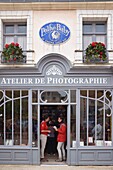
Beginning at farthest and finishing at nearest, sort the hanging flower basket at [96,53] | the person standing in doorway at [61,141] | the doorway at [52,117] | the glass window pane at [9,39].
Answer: the doorway at [52,117] < the glass window pane at [9,39] < the person standing in doorway at [61,141] < the hanging flower basket at [96,53]

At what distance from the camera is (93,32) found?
42.3 feet

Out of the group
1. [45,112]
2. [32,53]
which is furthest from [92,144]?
[32,53]

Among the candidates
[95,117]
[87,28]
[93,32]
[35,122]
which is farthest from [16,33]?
[95,117]

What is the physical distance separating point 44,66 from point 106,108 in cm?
308

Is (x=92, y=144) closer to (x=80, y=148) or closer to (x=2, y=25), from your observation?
(x=80, y=148)

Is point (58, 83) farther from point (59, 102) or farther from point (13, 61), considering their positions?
point (13, 61)

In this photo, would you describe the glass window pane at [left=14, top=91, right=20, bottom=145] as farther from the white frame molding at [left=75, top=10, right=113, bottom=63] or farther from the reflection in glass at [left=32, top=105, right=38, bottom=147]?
the white frame molding at [left=75, top=10, right=113, bottom=63]

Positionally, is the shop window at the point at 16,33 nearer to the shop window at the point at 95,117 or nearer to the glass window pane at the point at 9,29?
the glass window pane at the point at 9,29

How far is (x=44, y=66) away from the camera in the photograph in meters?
12.5

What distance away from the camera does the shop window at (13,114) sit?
1256 centimetres

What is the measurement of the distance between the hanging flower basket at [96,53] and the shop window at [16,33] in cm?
272

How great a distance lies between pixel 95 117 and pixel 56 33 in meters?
3.82

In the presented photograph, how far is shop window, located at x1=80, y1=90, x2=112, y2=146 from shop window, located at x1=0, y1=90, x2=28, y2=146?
7.73 ft

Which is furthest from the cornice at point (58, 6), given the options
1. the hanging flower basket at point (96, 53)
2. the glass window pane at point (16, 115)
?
the glass window pane at point (16, 115)
